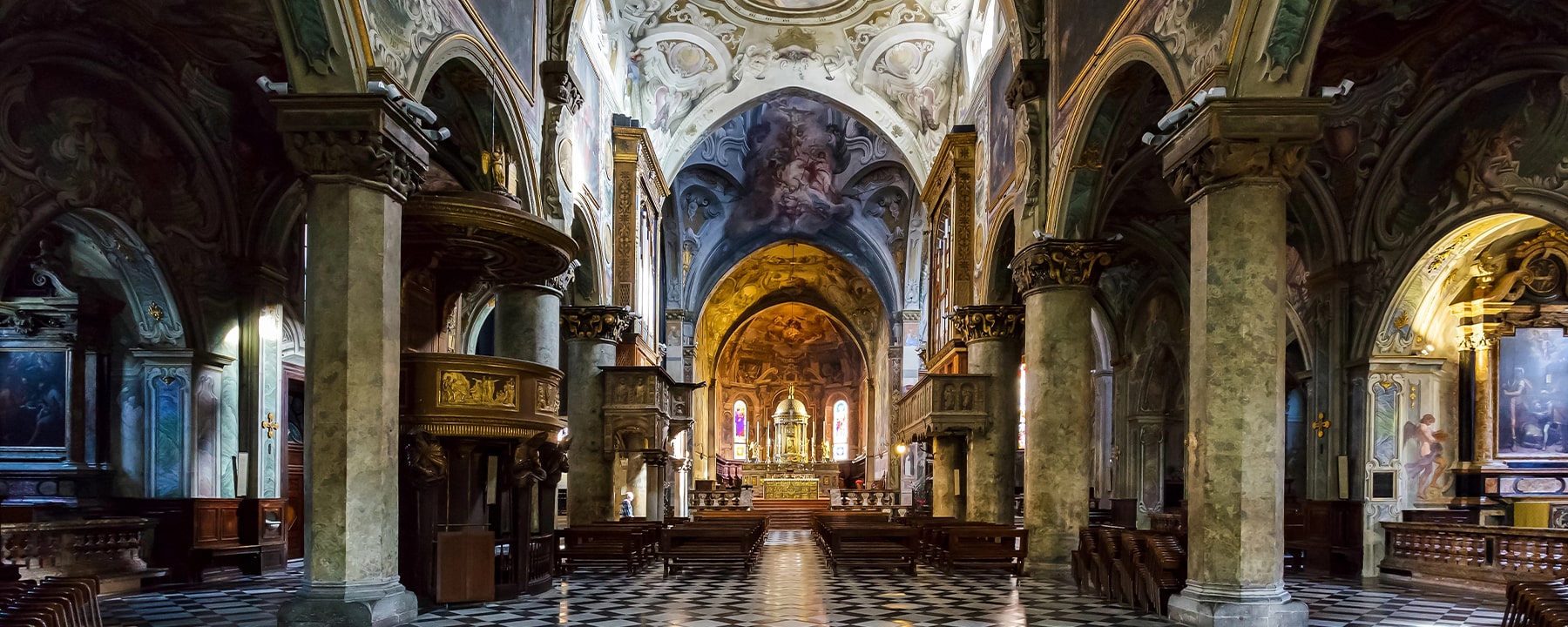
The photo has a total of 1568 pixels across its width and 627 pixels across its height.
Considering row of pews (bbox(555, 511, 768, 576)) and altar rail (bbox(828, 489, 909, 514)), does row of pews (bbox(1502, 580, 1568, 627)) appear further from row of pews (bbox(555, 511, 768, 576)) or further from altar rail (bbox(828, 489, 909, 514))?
altar rail (bbox(828, 489, 909, 514))

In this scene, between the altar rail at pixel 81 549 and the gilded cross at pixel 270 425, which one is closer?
the altar rail at pixel 81 549

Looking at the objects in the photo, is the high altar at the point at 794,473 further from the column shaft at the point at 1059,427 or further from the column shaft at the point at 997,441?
the column shaft at the point at 1059,427

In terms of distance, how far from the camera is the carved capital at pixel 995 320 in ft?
70.3

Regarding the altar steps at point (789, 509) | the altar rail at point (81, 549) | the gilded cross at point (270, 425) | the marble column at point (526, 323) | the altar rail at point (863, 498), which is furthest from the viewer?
the altar rail at point (863, 498)

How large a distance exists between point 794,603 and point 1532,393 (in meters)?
12.5

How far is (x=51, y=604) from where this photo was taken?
6.60m

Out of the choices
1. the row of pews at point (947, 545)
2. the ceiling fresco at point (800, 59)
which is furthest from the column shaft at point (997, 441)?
the ceiling fresco at point (800, 59)

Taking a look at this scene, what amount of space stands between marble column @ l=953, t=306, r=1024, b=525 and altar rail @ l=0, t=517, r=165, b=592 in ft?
46.2

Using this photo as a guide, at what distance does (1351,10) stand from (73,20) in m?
15.0

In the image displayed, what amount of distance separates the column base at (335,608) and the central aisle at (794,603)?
1035 millimetres

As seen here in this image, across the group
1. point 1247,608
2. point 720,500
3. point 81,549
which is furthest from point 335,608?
point 720,500

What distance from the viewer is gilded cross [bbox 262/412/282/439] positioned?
666 inches

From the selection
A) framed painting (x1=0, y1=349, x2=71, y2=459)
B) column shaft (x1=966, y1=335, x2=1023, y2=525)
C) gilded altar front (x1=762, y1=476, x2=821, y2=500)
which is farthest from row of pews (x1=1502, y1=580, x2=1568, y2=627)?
gilded altar front (x1=762, y1=476, x2=821, y2=500)

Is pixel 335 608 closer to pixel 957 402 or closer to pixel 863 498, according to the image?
pixel 957 402
